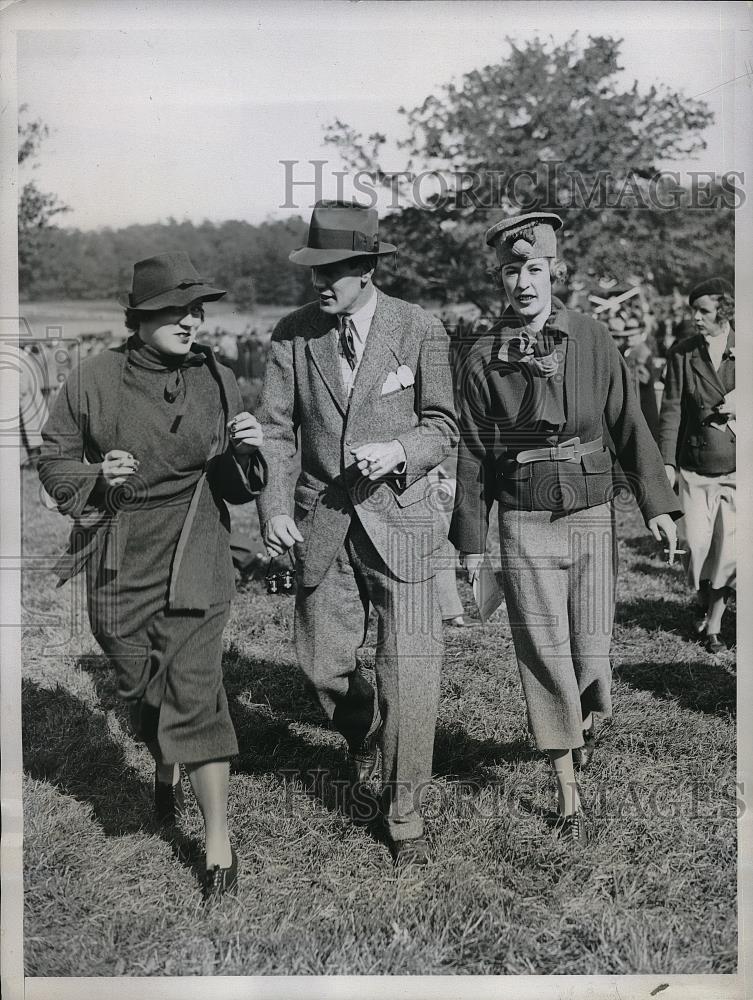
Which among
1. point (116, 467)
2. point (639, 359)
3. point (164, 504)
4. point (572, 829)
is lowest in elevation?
point (572, 829)

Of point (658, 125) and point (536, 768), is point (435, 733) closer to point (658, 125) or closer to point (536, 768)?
point (536, 768)

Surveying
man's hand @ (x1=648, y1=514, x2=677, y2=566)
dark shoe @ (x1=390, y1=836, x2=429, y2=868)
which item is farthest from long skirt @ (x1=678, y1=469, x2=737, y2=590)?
dark shoe @ (x1=390, y1=836, x2=429, y2=868)

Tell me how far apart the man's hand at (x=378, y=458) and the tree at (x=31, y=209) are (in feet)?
4.65

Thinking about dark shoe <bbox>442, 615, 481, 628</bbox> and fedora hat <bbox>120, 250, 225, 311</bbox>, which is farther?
dark shoe <bbox>442, 615, 481, 628</bbox>

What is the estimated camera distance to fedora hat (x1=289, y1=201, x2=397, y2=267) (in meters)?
3.77

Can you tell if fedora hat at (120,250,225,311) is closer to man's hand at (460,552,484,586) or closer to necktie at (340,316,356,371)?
necktie at (340,316,356,371)

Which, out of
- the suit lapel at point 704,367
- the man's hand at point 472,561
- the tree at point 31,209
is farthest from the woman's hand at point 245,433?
the suit lapel at point 704,367

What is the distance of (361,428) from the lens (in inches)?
153

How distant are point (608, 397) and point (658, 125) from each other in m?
1.11

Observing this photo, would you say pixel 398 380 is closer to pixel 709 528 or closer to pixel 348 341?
A: pixel 348 341

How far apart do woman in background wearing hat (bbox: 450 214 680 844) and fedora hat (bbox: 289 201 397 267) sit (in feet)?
1.45

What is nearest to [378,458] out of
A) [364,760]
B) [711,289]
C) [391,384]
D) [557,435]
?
[391,384]

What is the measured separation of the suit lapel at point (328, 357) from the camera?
3.90 metres

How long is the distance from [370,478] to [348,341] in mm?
509
